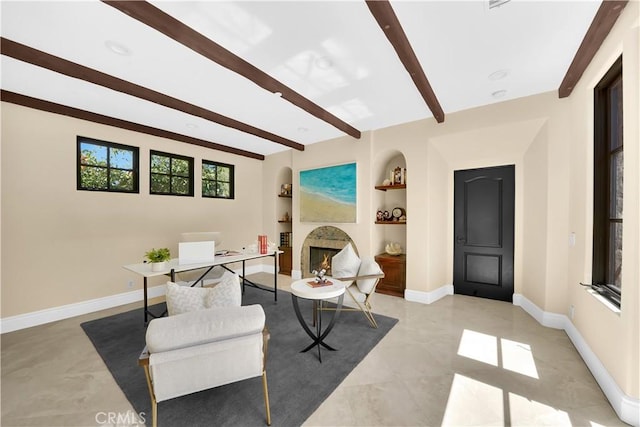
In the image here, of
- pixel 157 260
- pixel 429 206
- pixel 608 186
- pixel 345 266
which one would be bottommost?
pixel 345 266

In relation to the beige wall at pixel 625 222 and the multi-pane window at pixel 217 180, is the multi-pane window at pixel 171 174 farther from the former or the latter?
the beige wall at pixel 625 222

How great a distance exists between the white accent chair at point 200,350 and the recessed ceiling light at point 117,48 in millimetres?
2235

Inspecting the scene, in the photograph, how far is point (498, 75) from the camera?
2646mm

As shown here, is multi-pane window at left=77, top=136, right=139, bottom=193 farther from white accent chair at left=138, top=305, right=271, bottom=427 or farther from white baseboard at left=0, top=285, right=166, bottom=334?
white accent chair at left=138, top=305, right=271, bottom=427

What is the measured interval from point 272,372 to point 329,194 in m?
3.25

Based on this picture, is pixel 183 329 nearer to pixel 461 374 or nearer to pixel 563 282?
pixel 461 374

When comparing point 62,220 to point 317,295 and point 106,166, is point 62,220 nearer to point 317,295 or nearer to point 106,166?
point 106,166

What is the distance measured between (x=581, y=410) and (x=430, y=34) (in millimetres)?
2960

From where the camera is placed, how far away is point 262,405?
1.81 metres

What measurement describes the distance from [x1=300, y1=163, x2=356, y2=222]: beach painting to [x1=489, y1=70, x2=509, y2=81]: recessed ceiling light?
2.31 metres

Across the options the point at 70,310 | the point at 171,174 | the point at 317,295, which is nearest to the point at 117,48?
the point at 171,174

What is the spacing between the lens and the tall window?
207cm

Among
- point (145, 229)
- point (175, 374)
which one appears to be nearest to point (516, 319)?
point (175, 374)

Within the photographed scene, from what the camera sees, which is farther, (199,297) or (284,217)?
(284,217)
